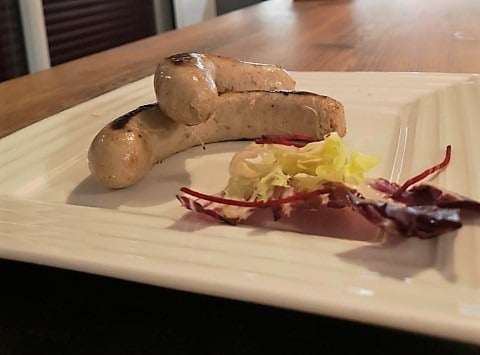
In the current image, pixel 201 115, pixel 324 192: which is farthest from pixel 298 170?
pixel 201 115

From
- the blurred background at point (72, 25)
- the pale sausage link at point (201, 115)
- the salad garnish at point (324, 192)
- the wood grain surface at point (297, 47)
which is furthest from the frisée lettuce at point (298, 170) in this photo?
the blurred background at point (72, 25)

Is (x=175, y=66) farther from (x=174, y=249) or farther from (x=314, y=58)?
(x=314, y=58)

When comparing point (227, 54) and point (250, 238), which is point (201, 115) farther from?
point (227, 54)

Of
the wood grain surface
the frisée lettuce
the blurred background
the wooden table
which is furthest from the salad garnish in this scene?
the blurred background

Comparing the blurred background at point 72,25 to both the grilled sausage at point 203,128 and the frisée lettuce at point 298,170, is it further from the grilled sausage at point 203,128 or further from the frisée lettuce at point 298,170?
the frisée lettuce at point 298,170

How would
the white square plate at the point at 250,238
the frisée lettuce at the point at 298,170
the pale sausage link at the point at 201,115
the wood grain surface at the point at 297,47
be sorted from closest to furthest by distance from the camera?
1. the white square plate at the point at 250,238
2. the frisée lettuce at the point at 298,170
3. the pale sausage link at the point at 201,115
4. the wood grain surface at the point at 297,47

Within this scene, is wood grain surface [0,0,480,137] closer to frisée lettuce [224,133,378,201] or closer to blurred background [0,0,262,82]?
frisée lettuce [224,133,378,201]

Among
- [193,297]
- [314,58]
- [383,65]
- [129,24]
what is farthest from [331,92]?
[129,24]
